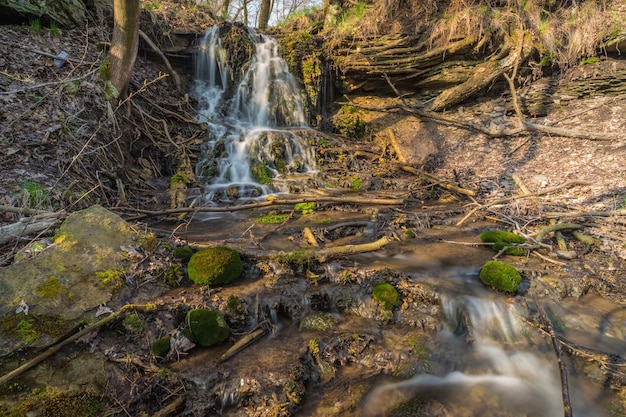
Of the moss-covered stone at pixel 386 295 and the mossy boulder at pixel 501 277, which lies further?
the mossy boulder at pixel 501 277

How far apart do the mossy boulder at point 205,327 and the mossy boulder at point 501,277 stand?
11.4 feet

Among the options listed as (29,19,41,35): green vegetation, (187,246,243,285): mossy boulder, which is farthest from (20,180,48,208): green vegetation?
(29,19,41,35): green vegetation

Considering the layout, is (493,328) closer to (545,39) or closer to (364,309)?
(364,309)

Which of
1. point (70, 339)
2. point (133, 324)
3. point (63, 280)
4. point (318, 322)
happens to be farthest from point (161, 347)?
point (318, 322)

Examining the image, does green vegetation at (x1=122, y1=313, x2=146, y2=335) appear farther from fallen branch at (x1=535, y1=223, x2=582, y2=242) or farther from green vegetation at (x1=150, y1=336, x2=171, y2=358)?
fallen branch at (x1=535, y1=223, x2=582, y2=242)

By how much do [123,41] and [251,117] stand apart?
5.07 metres

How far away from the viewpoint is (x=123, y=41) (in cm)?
720

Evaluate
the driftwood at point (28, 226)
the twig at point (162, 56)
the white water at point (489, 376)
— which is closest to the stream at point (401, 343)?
the white water at point (489, 376)

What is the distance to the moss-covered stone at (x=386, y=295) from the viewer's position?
4020 mm

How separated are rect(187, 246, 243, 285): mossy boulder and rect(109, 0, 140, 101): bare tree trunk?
5.57m

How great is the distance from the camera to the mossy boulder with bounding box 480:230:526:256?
525 centimetres

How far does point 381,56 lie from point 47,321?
38.2ft

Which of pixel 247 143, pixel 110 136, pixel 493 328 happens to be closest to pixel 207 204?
pixel 110 136

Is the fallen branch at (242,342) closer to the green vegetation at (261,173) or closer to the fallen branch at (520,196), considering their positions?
the fallen branch at (520,196)
